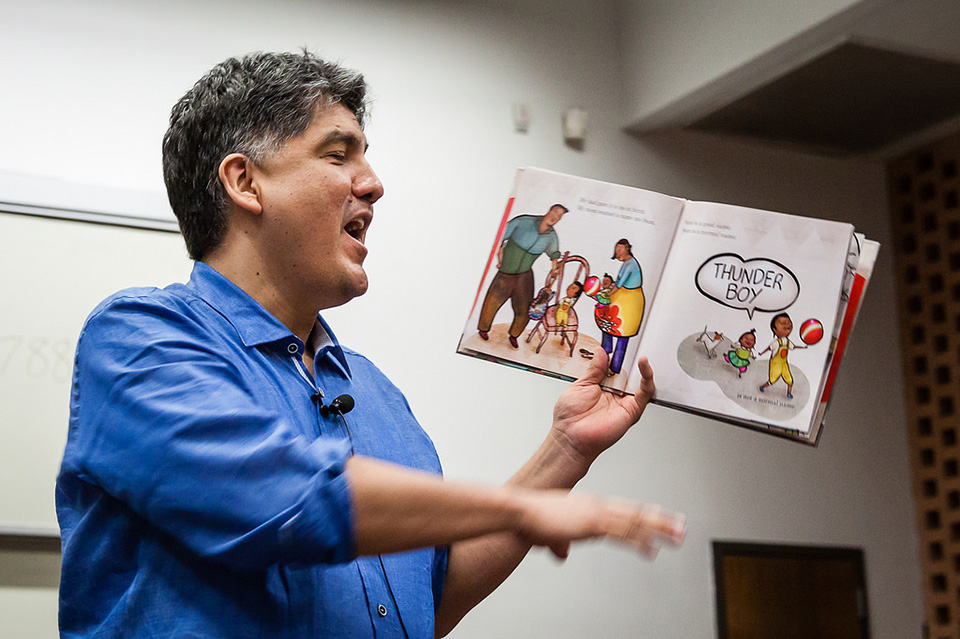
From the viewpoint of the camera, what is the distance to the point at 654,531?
3.13ft

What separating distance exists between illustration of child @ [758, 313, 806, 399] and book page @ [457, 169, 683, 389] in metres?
0.20

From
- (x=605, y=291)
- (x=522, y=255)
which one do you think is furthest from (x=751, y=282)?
(x=522, y=255)

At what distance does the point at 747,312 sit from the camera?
1.53 m

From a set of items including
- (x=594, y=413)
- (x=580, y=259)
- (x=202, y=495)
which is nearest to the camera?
(x=202, y=495)

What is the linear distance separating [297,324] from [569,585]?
5.98 ft

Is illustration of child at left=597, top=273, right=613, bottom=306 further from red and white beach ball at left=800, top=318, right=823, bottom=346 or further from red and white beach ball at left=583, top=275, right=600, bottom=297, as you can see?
red and white beach ball at left=800, top=318, right=823, bottom=346

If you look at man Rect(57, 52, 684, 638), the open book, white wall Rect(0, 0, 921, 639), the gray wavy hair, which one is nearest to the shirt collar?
man Rect(57, 52, 684, 638)

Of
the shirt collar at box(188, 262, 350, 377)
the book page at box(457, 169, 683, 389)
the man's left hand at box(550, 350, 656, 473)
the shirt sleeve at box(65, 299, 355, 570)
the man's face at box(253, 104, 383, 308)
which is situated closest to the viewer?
the shirt sleeve at box(65, 299, 355, 570)

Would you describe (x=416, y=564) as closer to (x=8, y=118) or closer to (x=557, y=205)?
(x=557, y=205)

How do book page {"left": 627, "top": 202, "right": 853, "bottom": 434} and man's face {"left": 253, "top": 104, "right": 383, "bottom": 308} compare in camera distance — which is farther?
book page {"left": 627, "top": 202, "right": 853, "bottom": 434}

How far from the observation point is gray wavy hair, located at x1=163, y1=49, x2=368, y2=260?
1.38m

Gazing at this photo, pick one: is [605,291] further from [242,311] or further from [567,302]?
[242,311]

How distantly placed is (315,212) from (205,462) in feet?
1.68

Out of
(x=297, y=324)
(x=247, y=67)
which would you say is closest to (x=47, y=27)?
(x=247, y=67)
